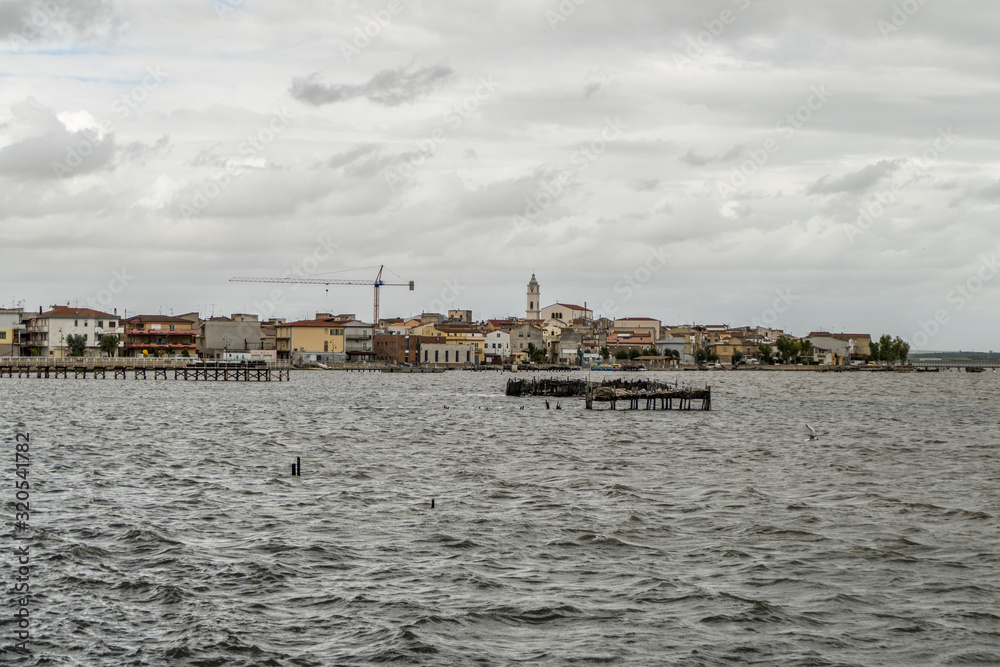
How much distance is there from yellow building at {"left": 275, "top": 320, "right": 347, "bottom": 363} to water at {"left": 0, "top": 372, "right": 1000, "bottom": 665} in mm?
132284

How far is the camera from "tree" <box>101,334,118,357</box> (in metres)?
154

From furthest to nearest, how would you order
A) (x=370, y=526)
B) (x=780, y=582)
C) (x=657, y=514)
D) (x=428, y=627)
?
1. (x=657, y=514)
2. (x=370, y=526)
3. (x=780, y=582)
4. (x=428, y=627)

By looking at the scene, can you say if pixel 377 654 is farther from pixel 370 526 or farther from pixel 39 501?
Result: pixel 39 501

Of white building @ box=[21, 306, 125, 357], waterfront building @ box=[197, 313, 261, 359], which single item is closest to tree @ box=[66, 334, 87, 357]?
white building @ box=[21, 306, 125, 357]

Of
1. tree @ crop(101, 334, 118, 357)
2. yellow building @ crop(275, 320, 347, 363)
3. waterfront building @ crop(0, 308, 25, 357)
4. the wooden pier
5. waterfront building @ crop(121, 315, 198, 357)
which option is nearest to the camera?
the wooden pier

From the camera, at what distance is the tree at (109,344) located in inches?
6068

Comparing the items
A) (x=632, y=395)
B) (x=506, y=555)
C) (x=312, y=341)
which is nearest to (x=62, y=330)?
(x=312, y=341)

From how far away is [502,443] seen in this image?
41.8 metres

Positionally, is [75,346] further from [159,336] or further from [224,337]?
[224,337]

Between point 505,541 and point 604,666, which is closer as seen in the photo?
point 604,666

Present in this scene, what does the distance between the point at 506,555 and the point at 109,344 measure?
148 meters

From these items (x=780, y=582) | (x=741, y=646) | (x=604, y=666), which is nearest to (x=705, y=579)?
(x=780, y=582)

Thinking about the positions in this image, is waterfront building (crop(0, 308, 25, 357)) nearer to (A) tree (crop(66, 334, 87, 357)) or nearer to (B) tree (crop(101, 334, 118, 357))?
(A) tree (crop(66, 334, 87, 357))

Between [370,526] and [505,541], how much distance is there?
3264 millimetres
